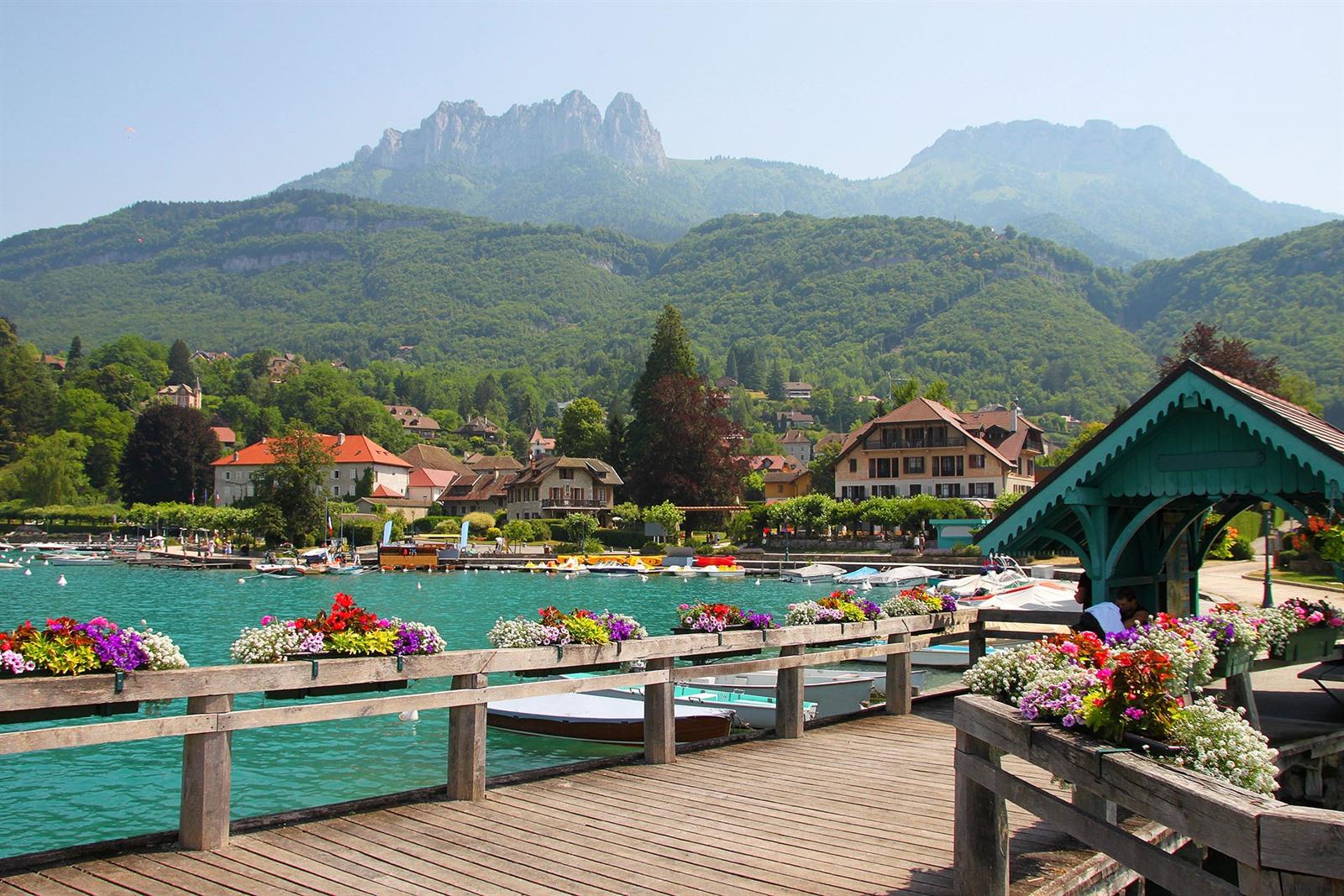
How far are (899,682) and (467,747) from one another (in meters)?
6.40

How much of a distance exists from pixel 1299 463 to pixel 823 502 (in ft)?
254

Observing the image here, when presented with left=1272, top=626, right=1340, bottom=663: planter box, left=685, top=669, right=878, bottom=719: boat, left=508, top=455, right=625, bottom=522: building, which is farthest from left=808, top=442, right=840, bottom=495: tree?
left=1272, top=626, right=1340, bottom=663: planter box

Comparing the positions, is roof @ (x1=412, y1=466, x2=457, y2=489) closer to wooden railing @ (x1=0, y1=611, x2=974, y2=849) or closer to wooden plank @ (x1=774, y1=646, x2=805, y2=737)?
wooden plank @ (x1=774, y1=646, x2=805, y2=737)

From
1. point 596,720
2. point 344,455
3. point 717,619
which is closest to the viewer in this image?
point 717,619

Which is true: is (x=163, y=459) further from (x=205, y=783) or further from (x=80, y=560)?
(x=205, y=783)

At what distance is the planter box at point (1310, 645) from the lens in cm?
1102

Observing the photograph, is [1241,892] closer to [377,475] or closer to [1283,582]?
[1283,582]

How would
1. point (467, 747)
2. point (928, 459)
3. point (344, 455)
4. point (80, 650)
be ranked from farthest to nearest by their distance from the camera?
point (344, 455) → point (928, 459) → point (467, 747) → point (80, 650)

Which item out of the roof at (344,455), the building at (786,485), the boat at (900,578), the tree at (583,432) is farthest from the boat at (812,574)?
the roof at (344,455)

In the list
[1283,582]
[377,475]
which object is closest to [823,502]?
[1283,582]

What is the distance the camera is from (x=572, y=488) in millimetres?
111250

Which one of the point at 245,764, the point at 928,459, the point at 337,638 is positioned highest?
the point at 928,459

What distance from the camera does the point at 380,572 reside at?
87375 millimetres

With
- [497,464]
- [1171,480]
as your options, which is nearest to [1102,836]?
[1171,480]
